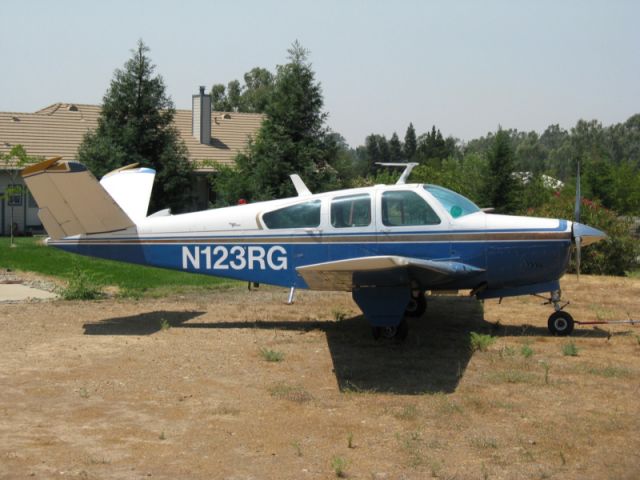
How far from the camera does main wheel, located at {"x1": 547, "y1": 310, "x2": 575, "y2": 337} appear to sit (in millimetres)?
9953

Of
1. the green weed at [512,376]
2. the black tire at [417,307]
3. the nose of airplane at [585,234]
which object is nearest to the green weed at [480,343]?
the green weed at [512,376]

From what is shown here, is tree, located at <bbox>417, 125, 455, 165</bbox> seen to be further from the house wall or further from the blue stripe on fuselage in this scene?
the blue stripe on fuselage

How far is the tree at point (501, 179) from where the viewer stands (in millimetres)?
23047

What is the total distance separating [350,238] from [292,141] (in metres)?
13.0

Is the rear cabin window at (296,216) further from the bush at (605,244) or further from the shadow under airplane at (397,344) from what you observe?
the bush at (605,244)

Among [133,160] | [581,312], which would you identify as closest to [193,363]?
[581,312]

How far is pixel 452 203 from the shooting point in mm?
10062

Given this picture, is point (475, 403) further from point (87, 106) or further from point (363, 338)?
point (87, 106)

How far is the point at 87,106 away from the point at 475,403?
35.3 meters

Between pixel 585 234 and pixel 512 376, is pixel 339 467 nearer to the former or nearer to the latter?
pixel 512 376

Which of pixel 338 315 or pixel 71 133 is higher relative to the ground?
pixel 71 133

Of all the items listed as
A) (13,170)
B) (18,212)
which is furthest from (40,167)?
(18,212)

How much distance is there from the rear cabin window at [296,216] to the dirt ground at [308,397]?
151 cm

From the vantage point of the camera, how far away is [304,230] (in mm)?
10250
